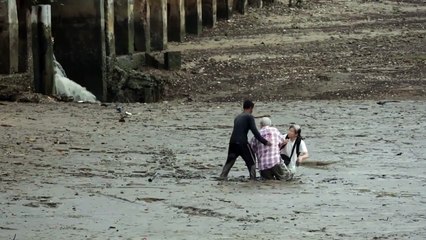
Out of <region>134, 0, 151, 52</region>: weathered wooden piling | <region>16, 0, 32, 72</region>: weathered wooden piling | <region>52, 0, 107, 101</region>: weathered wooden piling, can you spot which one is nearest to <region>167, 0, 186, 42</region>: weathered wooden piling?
<region>134, 0, 151, 52</region>: weathered wooden piling

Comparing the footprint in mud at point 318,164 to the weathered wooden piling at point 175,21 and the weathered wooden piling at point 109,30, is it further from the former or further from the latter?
the weathered wooden piling at point 175,21

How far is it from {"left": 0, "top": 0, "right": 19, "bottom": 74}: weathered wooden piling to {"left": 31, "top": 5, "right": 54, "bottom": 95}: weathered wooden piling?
42cm

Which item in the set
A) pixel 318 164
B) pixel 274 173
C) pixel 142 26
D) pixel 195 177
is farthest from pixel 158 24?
pixel 274 173

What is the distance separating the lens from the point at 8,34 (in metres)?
23.6

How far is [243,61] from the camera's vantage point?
3030cm

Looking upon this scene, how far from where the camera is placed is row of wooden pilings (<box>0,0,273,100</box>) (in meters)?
23.6

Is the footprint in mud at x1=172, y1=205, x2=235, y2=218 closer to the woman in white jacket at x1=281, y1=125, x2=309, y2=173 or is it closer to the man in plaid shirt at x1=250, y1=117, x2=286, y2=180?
the man in plaid shirt at x1=250, y1=117, x2=286, y2=180

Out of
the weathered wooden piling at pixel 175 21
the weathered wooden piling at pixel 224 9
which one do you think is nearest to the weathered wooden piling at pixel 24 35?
the weathered wooden piling at pixel 175 21

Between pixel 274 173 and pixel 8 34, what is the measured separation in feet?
31.8

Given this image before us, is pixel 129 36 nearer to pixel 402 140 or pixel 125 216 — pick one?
pixel 402 140

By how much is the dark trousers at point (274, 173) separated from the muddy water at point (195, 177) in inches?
7.0

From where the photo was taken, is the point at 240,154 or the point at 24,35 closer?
the point at 240,154

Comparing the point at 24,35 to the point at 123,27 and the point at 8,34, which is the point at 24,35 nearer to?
the point at 8,34

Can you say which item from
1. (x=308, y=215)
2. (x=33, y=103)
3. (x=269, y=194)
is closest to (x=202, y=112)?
(x=33, y=103)
